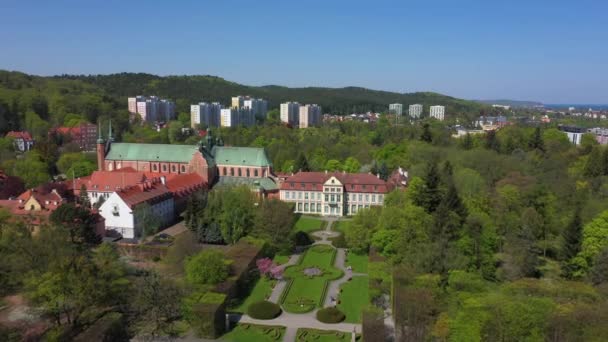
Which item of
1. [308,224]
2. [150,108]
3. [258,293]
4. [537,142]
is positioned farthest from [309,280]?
[150,108]

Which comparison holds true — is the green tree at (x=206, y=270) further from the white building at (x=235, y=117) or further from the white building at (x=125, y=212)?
the white building at (x=235, y=117)

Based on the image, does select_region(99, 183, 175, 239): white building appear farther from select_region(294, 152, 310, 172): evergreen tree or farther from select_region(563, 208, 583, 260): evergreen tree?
select_region(563, 208, 583, 260): evergreen tree

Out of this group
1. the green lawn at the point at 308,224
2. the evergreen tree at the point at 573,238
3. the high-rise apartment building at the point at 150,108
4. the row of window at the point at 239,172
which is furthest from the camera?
the high-rise apartment building at the point at 150,108

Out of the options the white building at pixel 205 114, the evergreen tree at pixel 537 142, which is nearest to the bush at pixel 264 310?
the evergreen tree at pixel 537 142

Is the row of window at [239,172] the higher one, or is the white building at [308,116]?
the white building at [308,116]

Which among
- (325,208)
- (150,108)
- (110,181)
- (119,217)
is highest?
(150,108)

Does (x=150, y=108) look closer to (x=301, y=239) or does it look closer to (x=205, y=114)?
(x=205, y=114)

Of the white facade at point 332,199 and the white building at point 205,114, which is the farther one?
the white building at point 205,114
